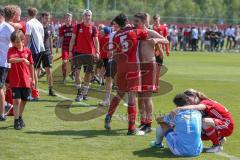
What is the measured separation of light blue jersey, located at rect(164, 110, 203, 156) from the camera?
8.19m

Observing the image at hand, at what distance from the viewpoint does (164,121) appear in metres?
8.63

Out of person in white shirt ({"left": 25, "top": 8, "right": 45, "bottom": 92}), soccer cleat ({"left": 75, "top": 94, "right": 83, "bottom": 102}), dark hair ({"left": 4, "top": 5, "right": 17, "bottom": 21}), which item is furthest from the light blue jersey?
person in white shirt ({"left": 25, "top": 8, "right": 45, "bottom": 92})

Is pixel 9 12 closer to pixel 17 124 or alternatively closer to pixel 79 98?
pixel 17 124

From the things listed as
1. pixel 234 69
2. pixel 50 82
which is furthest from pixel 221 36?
pixel 50 82

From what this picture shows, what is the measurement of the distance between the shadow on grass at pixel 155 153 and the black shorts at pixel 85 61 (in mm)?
5425

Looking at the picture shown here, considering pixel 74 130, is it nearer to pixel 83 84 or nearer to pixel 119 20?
pixel 119 20

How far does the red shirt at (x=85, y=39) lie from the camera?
13.8 m

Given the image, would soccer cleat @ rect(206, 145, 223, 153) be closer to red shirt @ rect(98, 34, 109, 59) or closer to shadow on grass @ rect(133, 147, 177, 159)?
shadow on grass @ rect(133, 147, 177, 159)

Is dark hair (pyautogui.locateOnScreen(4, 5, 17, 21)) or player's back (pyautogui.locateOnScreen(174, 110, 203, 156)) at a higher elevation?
dark hair (pyautogui.locateOnScreen(4, 5, 17, 21))

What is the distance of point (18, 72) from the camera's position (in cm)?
983

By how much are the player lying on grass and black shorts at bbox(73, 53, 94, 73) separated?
18.0 feet

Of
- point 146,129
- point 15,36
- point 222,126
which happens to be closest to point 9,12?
point 15,36

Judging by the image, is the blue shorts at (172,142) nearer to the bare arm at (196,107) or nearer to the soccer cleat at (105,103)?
the bare arm at (196,107)

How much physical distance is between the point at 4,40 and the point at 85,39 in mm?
3486
